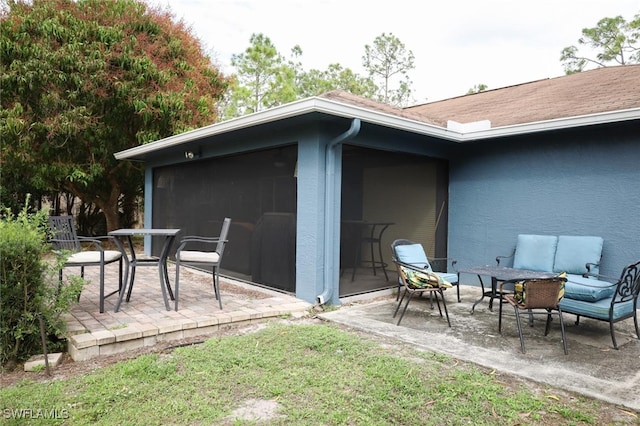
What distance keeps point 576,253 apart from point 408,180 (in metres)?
2.29

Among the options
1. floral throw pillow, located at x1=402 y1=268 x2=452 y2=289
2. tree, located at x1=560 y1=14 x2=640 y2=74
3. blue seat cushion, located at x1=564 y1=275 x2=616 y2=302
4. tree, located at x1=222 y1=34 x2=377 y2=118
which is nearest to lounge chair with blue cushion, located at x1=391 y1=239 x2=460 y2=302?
floral throw pillow, located at x1=402 y1=268 x2=452 y2=289

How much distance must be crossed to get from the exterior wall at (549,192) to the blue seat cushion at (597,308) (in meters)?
1.40

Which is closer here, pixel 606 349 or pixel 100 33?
pixel 606 349

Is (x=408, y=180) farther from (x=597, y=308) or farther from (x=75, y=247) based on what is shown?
(x=75, y=247)

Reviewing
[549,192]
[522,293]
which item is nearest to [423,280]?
[522,293]

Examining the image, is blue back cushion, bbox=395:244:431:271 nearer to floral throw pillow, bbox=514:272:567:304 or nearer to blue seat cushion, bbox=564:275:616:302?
floral throw pillow, bbox=514:272:567:304

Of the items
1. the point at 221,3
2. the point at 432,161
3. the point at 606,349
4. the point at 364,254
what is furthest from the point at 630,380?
the point at 221,3

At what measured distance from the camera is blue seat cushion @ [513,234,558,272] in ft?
17.1

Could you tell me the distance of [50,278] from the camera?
3301 millimetres

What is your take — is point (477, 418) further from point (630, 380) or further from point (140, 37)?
point (140, 37)

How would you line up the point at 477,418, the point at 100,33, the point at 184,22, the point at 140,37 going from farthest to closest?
the point at 184,22 → the point at 140,37 → the point at 100,33 → the point at 477,418

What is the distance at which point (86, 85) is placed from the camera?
27.3 feet

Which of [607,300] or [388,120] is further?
[388,120]

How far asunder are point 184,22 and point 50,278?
30.6 feet
